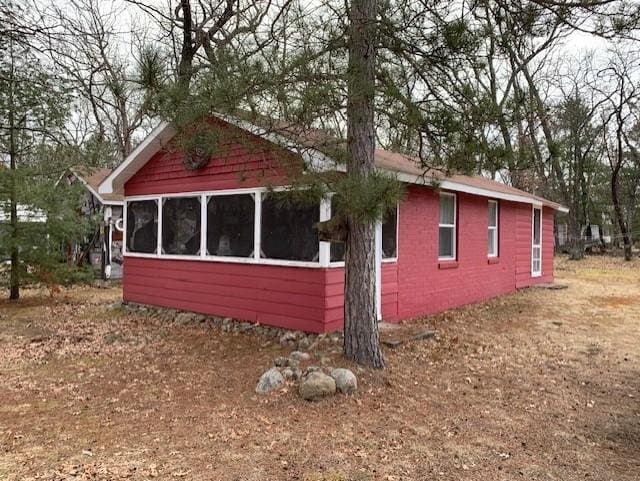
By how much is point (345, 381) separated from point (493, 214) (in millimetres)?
7374

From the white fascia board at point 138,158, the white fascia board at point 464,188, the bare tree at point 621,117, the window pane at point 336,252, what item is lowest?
the window pane at point 336,252

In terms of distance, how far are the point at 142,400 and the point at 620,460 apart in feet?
12.8

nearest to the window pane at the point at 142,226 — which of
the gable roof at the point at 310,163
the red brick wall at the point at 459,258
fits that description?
the gable roof at the point at 310,163

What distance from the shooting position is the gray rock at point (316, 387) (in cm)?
429

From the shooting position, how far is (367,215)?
3885mm

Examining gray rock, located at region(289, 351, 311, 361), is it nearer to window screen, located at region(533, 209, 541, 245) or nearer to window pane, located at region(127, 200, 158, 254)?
window pane, located at region(127, 200, 158, 254)

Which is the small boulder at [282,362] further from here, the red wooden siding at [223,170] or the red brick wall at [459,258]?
the red brick wall at [459,258]

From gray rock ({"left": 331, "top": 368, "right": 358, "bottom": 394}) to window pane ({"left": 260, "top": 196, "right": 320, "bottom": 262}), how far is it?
2.03 metres

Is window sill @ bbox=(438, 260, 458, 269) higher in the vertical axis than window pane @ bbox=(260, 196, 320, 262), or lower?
lower

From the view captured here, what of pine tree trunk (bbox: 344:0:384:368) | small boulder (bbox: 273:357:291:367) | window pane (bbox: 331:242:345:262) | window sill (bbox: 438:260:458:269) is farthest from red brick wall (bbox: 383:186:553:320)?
small boulder (bbox: 273:357:291:367)

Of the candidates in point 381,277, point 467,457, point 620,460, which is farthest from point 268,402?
point 381,277

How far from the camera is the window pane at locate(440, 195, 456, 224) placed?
8.77 meters

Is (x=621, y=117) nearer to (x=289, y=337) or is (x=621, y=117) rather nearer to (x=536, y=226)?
(x=536, y=226)

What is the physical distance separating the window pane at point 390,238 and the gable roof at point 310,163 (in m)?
0.76
